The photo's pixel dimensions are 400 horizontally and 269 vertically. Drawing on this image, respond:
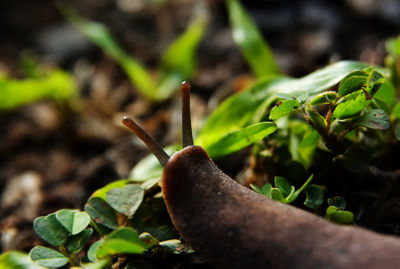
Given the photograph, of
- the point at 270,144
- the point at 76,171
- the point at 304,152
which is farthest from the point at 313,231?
the point at 76,171

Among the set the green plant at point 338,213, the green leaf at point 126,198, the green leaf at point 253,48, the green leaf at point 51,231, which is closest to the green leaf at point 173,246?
the green leaf at point 126,198

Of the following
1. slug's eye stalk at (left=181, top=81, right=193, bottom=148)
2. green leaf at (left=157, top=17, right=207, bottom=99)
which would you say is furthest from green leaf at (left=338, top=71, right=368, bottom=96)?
green leaf at (left=157, top=17, right=207, bottom=99)

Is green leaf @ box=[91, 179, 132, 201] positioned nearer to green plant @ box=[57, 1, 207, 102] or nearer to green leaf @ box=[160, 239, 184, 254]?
green leaf @ box=[160, 239, 184, 254]

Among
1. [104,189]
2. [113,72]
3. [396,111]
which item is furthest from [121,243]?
[113,72]

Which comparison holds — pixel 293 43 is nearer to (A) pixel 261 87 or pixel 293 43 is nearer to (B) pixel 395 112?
(A) pixel 261 87

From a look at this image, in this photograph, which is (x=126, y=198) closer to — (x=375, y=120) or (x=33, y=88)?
(x=375, y=120)
